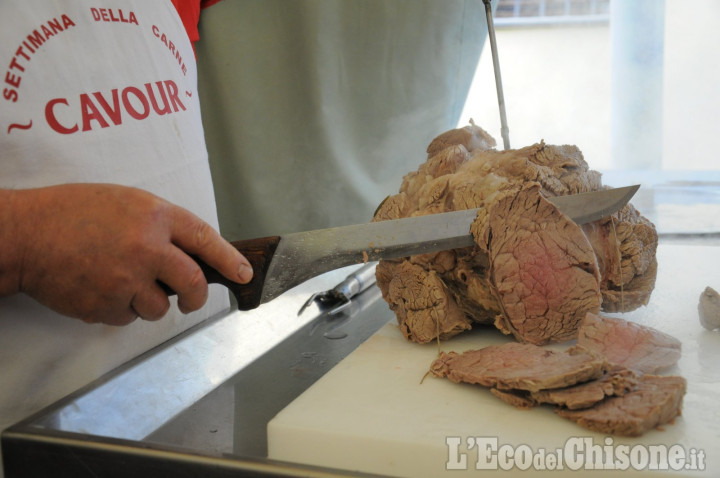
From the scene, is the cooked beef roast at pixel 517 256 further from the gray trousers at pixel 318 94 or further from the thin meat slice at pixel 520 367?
the gray trousers at pixel 318 94

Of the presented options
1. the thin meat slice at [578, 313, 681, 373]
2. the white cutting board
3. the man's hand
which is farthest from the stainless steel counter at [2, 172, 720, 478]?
the thin meat slice at [578, 313, 681, 373]

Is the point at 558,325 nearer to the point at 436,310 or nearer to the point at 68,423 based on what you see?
the point at 436,310

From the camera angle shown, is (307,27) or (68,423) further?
(307,27)

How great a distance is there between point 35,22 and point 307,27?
111cm

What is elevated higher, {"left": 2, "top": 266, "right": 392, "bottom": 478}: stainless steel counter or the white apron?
the white apron

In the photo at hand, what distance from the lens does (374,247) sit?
1.29 meters

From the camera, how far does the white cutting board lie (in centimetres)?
97

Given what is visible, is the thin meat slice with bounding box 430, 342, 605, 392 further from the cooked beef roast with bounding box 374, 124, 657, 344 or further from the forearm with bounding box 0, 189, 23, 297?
the forearm with bounding box 0, 189, 23, 297

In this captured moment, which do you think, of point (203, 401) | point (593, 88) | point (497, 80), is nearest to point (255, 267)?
point (203, 401)

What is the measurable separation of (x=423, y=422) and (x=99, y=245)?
0.59m

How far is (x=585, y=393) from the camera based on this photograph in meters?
1.04

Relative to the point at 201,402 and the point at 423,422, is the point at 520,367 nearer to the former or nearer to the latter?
the point at 423,422

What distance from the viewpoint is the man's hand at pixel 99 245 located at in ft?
3.37

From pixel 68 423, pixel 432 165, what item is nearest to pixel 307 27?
pixel 432 165
